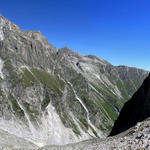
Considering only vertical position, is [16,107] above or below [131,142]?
above

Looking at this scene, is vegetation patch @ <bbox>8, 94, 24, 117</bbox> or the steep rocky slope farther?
vegetation patch @ <bbox>8, 94, 24, 117</bbox>

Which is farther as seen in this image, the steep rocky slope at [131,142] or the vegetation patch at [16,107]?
the vegetation patch at [16,107]

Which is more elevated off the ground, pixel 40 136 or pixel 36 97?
pixel 36 97

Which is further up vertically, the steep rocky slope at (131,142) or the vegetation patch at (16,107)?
the vegetation patch at (16,107)

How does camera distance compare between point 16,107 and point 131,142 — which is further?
point 16,107

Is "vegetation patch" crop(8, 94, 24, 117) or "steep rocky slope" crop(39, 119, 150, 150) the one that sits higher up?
"vegetation patch" crop(8, 94, 24, 117)

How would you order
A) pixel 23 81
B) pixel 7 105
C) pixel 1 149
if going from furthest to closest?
pixel 23 81 → pixel 7 105 → pixel 1 149

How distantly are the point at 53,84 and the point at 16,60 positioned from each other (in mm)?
47506

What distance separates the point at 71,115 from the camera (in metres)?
186

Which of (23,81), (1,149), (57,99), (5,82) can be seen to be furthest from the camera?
(57,99)

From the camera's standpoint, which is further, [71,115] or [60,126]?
[71,115]

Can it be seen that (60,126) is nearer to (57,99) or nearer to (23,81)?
(57,99)

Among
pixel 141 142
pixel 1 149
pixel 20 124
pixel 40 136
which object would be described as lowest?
pixel 141 142

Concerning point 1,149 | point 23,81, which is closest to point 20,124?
point 23,81
